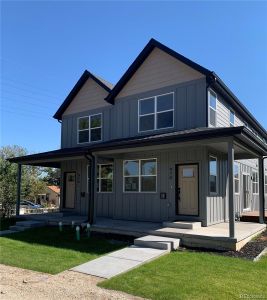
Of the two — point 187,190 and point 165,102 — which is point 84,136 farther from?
point 187,190

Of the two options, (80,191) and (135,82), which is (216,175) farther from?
(80,191)

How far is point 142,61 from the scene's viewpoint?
49.1ft

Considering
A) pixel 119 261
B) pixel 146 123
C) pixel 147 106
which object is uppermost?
pixel 147 106

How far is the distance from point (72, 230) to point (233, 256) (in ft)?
21.7

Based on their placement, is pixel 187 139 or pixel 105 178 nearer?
pixel 187 139

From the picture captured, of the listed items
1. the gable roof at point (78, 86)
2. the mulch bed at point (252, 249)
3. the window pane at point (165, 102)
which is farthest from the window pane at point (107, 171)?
the mulch bed at point (252, 249)

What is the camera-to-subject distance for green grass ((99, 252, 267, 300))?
5992mm

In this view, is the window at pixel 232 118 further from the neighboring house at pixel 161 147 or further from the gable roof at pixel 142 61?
the gable roof at pixel 142 61

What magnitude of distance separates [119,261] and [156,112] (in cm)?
760

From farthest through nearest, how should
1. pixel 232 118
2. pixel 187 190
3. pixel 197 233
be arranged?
1. pixel 232 118
2. pixel 187 190
3. pixel 197 233

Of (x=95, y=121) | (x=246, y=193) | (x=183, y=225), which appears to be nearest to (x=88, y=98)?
(x=95, y=121)

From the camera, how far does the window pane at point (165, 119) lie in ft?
45.1

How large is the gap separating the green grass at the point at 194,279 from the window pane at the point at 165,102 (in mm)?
7099

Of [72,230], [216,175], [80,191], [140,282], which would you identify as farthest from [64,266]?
[80,191]
